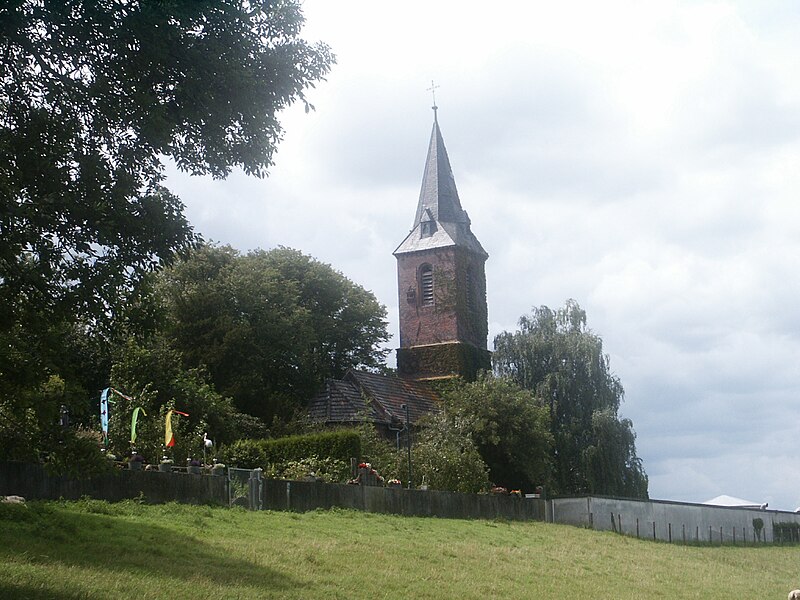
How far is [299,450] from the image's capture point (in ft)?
130

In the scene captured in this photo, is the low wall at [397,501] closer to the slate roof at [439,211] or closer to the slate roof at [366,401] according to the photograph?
the slate roof at [366,401]

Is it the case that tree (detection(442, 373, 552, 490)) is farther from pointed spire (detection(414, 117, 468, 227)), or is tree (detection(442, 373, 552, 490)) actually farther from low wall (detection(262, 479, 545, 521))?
pointed spire (detection(414, 117, 468, 227))

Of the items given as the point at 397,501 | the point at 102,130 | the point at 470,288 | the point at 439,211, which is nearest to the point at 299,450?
the point at 397,501

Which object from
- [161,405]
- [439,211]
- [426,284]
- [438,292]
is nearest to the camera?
[161,405]

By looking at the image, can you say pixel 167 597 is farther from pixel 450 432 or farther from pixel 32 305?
pixel 450 432

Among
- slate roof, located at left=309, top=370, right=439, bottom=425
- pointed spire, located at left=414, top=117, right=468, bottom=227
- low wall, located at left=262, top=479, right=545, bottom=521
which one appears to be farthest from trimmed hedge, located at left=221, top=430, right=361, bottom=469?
pointed spire, located at left=414, top=117, right=468, bottom=227

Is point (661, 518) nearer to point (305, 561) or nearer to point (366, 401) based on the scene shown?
point (366, 401)

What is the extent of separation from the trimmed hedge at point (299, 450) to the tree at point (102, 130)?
22.5 meters

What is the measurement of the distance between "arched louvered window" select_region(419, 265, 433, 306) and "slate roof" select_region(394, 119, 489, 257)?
1.34m

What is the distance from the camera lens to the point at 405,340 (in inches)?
2670

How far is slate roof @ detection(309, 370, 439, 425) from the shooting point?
54094mm

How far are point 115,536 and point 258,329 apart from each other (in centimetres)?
3717

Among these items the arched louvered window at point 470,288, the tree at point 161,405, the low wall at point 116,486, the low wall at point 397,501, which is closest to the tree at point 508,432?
the low wall at point 397,501

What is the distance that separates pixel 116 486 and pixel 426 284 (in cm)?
4652
